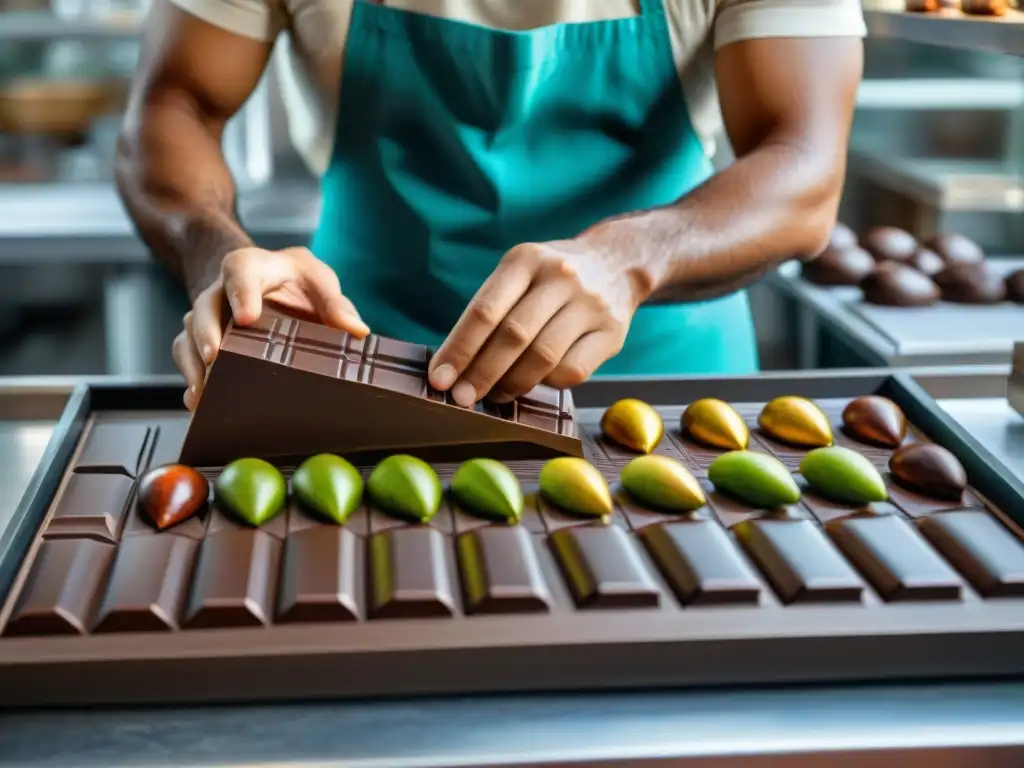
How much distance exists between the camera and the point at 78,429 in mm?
1189

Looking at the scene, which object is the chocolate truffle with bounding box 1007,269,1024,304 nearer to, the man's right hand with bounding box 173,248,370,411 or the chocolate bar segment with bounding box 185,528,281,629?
the man's right hand with bounding box 173,248,370,411

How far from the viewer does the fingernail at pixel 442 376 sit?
1.11 meters

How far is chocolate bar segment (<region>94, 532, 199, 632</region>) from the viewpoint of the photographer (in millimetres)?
817

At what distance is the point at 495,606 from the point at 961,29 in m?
0.82

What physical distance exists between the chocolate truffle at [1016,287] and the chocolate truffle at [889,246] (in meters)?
0.23

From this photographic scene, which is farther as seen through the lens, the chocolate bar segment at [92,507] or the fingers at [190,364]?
the fingers at [190,364]

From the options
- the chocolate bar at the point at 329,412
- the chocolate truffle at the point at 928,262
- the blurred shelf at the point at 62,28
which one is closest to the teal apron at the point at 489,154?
the chocolate bar at the point at 329,412

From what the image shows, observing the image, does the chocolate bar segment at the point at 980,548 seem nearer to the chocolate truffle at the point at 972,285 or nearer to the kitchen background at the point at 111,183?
the chocolate truffle at the point at 972,285

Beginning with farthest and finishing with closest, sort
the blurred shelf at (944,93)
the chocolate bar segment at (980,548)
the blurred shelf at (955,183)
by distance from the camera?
the blurred shelf at (944,93) → the blurred shelf at (955,183) → the chocolate bar segment at (980,548)

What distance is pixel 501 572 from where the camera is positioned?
867 millimetres

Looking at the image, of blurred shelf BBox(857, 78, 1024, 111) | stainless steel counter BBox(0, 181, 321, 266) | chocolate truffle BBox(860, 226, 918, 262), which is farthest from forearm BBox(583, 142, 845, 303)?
stainless steel counter BBox(0, 181, 321, 266)

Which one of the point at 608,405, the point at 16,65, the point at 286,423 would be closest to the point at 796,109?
the point at 608,405

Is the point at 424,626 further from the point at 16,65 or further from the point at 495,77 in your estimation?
the point at 16,65

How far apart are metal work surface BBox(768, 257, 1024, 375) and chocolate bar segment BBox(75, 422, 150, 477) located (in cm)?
136
